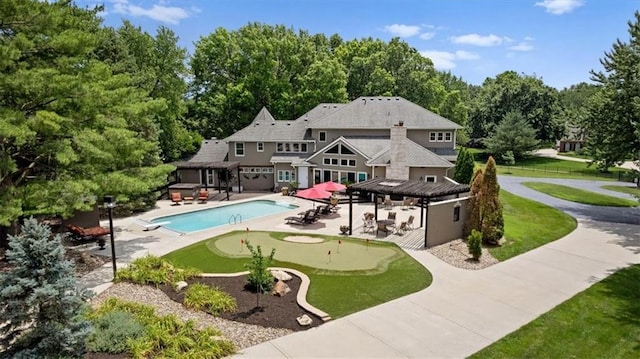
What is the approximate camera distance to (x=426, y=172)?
96.2 feet

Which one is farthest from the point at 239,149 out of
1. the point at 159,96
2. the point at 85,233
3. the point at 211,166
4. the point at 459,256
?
the point at 459,256

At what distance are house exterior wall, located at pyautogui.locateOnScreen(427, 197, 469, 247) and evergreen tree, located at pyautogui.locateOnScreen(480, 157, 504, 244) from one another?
1.05 m

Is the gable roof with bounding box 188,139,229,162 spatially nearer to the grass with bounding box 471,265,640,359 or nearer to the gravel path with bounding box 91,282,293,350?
the gravel path with bounding box 91,282,293,350

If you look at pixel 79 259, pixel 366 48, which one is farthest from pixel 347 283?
pixel 366 48

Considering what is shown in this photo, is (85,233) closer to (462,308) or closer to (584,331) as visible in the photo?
(462,308)

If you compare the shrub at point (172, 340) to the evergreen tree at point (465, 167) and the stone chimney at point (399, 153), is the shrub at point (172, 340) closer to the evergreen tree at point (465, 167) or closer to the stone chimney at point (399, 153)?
the stone chimney at point (399, 153)

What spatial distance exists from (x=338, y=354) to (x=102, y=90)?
13036 millimetres

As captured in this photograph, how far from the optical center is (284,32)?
56250 millimetres

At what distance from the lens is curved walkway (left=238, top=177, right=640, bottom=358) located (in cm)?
959

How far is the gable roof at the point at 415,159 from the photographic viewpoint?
28898mm

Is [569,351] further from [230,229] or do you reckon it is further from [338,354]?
[230,229]

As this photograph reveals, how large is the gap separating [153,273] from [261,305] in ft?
14.4

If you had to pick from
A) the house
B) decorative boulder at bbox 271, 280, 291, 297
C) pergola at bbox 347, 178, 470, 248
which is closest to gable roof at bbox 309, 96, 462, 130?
the house

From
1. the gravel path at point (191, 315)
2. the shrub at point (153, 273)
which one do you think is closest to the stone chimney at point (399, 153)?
the shrub at point (153, 273)
